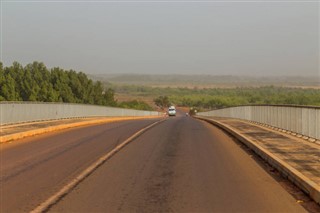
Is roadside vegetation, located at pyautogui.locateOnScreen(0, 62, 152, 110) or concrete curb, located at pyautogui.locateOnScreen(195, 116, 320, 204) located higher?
roadside vegetation, located at pyautogui.locateOnScreen(0, 62, 152, 110)

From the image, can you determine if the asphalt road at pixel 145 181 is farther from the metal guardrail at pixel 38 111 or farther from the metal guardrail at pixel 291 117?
the metal guardrail at pixel 38 111

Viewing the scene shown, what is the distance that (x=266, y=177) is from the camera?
33.3 feet

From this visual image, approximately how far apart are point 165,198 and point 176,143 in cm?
944

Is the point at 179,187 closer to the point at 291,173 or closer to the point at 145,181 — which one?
the point at 145,181

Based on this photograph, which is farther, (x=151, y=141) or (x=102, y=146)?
(x=151, y=141)

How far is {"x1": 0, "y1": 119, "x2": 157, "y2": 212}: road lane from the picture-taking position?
26.9 feet

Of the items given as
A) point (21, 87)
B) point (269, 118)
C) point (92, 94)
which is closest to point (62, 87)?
point (21, 87)

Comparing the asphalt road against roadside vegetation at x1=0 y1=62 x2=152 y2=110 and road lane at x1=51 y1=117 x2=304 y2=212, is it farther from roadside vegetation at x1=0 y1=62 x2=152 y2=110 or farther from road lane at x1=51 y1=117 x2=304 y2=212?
roadside vegetation at x1=0 y1=62 x2=152 y2=110

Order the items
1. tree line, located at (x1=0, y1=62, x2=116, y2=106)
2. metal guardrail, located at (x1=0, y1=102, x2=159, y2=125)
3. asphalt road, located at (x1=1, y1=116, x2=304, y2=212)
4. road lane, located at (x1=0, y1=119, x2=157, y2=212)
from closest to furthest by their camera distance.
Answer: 1. asphalt road, located at (x1=1, y1=116, x2=304, y2=212)
2. road lane, located at (x1=0, y1=119, x2=157, y2=212)
3. metal guardrail, located at (x1=0, y1=102, x2=159, y2=125)
4. tree line, located at (x1=0, y1=62, x2=116, y2=106)

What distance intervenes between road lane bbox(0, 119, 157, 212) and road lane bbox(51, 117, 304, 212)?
0.56 metres

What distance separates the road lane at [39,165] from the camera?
26.9 ft

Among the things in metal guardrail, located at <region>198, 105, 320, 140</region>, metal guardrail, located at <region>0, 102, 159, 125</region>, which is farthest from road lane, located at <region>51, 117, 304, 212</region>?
metal guardrail, located at <region>0, 102, 159, 125</region>

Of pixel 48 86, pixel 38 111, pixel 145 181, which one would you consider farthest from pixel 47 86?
pixel 145 181

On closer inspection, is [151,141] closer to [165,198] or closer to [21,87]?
[165,198]
